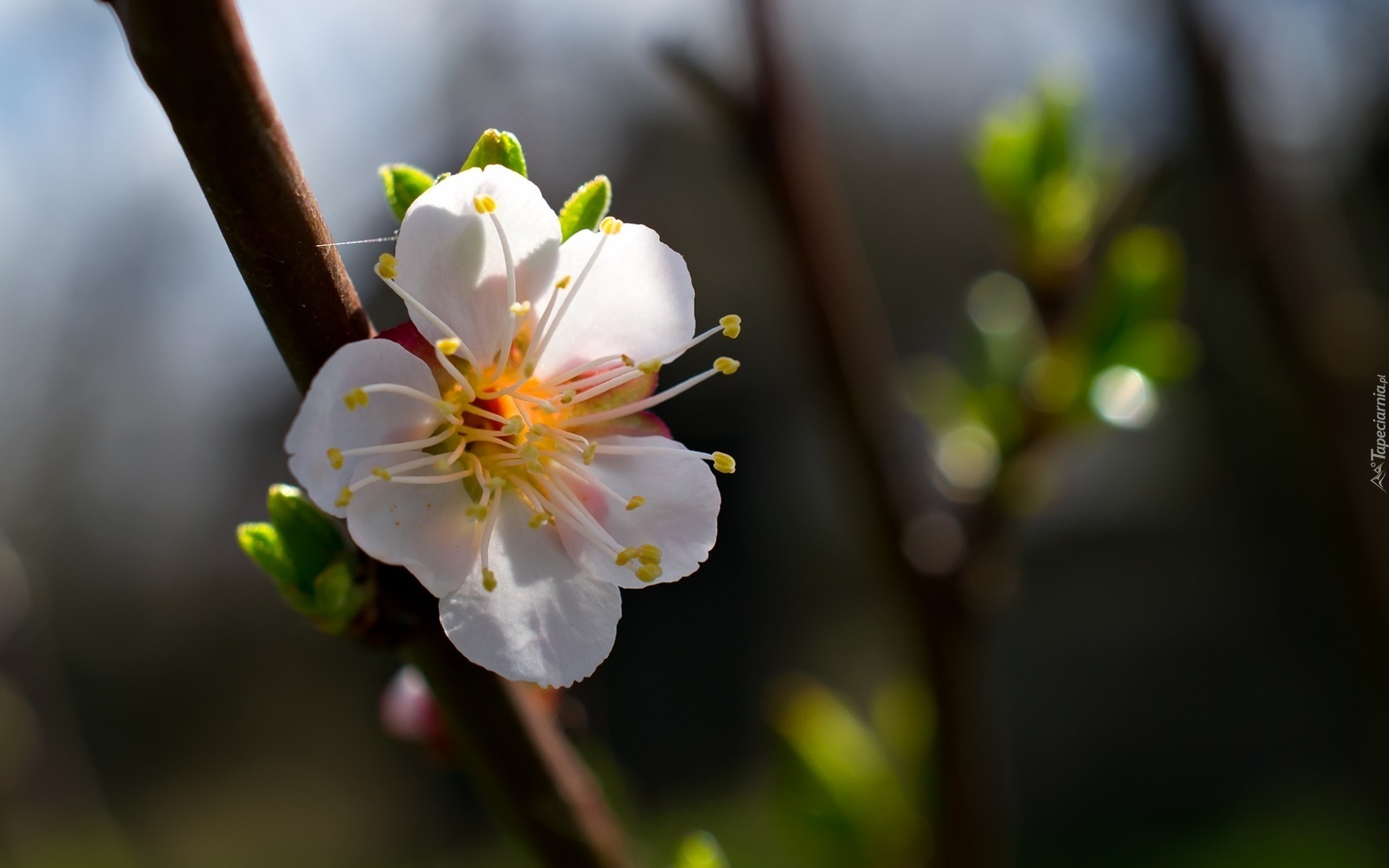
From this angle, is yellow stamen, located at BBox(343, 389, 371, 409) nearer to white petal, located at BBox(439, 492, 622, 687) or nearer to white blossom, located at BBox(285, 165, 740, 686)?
white blossom, located at BBox(285, 165, 740, 686)

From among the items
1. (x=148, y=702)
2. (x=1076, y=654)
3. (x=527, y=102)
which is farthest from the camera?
(x=148, y=702)

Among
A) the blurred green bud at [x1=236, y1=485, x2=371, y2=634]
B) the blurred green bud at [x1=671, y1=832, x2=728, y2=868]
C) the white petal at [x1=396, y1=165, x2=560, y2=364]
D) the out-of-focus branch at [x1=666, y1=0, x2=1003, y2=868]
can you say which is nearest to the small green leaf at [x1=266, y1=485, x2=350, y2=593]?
the blurred green bud at [x1=236, y1=485, x2=371, y2=634]

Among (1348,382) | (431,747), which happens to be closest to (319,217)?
(431,747)

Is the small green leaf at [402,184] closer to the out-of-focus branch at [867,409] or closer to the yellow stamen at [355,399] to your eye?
the yellow stamen at [355,399]

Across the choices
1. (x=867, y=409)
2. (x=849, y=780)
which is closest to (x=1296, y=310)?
(x=867, y=409)

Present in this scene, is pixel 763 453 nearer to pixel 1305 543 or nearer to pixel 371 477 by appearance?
pixel 1305 543

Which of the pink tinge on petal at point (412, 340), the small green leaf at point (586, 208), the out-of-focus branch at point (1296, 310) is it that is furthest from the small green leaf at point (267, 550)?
the out-of-focus branch at point (1296, 310)
